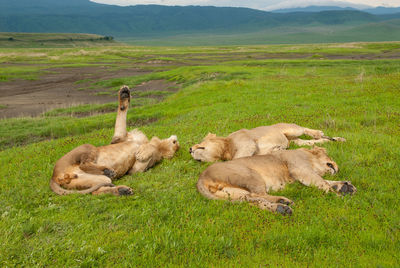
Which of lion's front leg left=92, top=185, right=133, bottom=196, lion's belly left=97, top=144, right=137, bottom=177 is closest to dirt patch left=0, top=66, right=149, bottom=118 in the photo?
lion's belly left=97, top=144, right=137, bottom=177

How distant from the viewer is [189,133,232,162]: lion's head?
326 inches

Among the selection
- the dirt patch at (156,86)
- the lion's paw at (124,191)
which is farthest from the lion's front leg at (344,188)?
the dirt patch at (156,86)

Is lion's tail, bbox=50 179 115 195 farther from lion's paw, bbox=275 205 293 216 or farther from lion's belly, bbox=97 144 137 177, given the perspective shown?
lion's paw, bbox=275 205 293 216

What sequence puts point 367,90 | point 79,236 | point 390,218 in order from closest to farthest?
point 79,236
point 390,218
point 367,90

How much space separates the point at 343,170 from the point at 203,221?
3764 mm

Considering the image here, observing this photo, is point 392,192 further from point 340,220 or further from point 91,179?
point 91,179

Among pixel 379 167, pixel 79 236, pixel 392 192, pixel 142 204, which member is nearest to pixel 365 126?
pixel 379 167

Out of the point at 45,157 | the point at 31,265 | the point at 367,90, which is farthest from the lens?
the point at 367,90

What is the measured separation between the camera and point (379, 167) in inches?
280

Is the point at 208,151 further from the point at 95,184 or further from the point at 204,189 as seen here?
the point at 95,184

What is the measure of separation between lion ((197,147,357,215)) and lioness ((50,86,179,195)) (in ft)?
5.74

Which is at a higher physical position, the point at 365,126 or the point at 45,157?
the point at 365,126

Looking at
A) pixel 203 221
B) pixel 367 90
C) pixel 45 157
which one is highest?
pixel 367 90

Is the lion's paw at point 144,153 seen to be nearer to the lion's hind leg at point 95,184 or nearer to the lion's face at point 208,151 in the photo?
the lion's face at point 208,151
